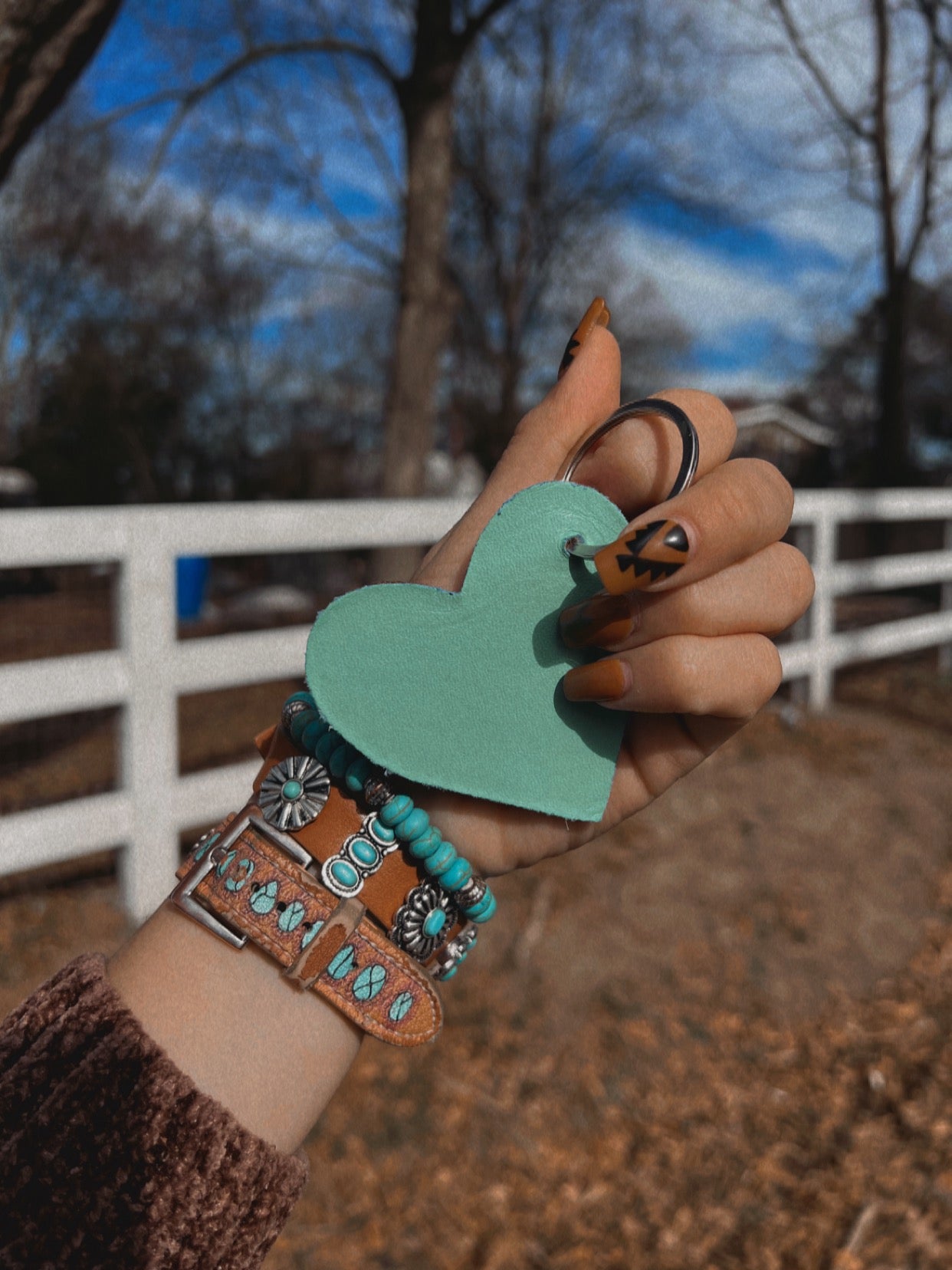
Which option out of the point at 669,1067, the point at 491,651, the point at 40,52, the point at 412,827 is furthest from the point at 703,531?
the point at 40,52

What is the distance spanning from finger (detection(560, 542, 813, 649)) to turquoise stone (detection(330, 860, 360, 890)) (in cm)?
30

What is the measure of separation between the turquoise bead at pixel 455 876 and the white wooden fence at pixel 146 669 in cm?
198

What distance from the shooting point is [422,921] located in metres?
0.90

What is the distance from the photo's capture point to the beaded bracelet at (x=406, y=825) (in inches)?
34.8

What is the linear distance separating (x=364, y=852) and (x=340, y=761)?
3.6 inches

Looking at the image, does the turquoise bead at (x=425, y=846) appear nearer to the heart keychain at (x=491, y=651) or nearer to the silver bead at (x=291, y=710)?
the heart keychain at (x=491, y=651)

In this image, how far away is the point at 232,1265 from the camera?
2.54 ft

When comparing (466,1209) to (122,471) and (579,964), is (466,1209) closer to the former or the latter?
(579,964)

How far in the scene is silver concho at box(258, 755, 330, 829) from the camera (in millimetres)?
883

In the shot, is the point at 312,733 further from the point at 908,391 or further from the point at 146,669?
the point at 908,391

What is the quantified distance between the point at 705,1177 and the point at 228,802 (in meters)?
1.75

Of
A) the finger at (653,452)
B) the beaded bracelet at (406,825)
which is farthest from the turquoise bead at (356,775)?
the finger at (653,452)

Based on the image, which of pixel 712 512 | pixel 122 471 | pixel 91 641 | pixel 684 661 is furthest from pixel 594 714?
pixel 122 471

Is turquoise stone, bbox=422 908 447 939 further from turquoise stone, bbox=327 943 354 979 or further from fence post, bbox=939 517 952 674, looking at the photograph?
fence post, bbox=939 517 952 674
